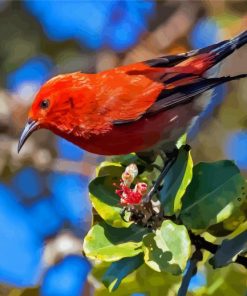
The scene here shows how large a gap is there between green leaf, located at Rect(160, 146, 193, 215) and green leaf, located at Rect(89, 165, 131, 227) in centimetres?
3

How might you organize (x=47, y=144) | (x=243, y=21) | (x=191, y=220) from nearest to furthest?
(x=191, y=220) < (x=243, y=21) < (x=47, y=144)

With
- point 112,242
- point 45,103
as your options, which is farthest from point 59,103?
point 112,242

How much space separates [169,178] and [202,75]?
10 centimetres

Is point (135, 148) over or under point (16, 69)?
over

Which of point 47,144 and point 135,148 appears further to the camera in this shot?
point 47,144

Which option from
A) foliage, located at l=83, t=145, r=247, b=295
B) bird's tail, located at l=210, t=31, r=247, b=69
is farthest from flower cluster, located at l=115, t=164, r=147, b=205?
bird's tail, located at l=210, t=31, r=247, b=69

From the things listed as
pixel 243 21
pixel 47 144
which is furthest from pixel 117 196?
pixel 47 144

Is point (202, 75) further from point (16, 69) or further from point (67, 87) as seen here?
point (16, 69)

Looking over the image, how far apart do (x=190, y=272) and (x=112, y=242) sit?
0.05 meters

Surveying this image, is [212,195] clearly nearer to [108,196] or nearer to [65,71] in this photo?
[108,196]

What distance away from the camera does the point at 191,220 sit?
1.56 feet

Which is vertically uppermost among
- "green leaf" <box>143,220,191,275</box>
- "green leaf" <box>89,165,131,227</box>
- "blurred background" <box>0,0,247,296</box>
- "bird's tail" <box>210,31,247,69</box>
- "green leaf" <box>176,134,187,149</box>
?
"bird's tail" <box>210,31,247,69</box>

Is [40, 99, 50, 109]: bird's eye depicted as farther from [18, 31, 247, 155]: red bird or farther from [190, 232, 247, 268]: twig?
[190, 232, 247, 268]: twig

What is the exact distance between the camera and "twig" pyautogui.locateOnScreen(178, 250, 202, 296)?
470 mm
